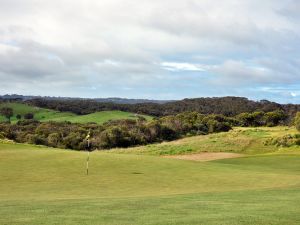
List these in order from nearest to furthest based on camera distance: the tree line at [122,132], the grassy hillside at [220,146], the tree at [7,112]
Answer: the grassy hillside at [220,146], the tree line at [122,132], the tree at [7,112]

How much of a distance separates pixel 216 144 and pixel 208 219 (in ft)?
193

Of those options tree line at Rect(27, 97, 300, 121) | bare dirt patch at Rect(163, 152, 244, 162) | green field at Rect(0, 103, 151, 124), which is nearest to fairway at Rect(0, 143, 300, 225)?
bare dirt patch at Rect(163, 152, 244, 162)

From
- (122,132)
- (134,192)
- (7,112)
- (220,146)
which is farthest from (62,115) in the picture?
(134,192)

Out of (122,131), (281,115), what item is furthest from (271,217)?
(281,115)

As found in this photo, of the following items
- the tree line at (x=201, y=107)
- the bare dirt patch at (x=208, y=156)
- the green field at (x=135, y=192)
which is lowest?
the bare dirt patch at (x=208, y=156)

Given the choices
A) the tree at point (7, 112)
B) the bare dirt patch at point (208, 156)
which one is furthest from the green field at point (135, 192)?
the tree at point (7, 112)

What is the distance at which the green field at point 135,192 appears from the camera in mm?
12859

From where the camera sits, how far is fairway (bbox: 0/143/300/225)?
12.9m

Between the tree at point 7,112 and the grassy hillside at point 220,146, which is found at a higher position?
the tree at point 7,112

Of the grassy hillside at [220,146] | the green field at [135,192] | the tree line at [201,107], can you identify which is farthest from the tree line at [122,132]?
the green field at [135,192]

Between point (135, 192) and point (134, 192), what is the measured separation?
0.16 ft

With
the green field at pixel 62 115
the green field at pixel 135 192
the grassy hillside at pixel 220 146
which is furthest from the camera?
the green field at pixel 62 115

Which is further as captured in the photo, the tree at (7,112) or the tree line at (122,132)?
the tree at (7,112)

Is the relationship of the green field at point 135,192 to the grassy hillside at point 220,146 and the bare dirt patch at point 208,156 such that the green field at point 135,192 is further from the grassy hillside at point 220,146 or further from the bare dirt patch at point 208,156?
the grassy hillside at point 220,146
